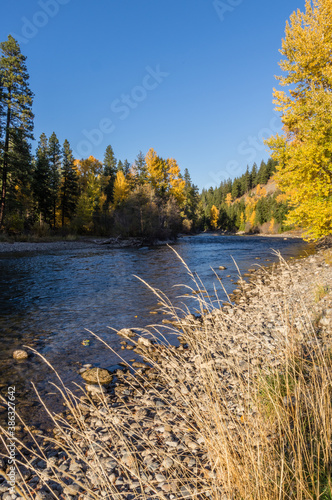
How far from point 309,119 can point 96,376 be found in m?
13.6

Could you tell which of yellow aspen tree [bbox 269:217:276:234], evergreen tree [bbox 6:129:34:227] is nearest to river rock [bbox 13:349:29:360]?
evergreen tree [bbox 6:129:34:227]

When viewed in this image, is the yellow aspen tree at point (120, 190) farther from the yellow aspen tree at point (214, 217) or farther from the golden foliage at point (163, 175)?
the yellow aspen tree at point (214, 217)

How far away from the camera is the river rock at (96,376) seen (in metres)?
5.10

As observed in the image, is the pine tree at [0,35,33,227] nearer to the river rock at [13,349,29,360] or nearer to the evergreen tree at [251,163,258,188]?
the river rock at [13,349,29,360]

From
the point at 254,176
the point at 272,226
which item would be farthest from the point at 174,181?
the point at 254,176

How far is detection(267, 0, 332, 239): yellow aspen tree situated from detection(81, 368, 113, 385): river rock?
10.0m

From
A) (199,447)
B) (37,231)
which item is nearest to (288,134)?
(199,447)

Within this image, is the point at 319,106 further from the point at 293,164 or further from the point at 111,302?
the point at 111,302

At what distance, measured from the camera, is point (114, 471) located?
3.02 meters

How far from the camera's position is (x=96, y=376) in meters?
5.24

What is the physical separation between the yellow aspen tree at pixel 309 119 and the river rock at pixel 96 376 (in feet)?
32.9

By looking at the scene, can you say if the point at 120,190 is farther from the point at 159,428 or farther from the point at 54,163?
the point at 159,428

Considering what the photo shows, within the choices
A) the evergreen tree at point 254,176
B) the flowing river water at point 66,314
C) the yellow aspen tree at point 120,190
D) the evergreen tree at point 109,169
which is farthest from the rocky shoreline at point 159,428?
the evergreen tree at point 254,176

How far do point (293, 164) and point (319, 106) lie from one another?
8.23ft
